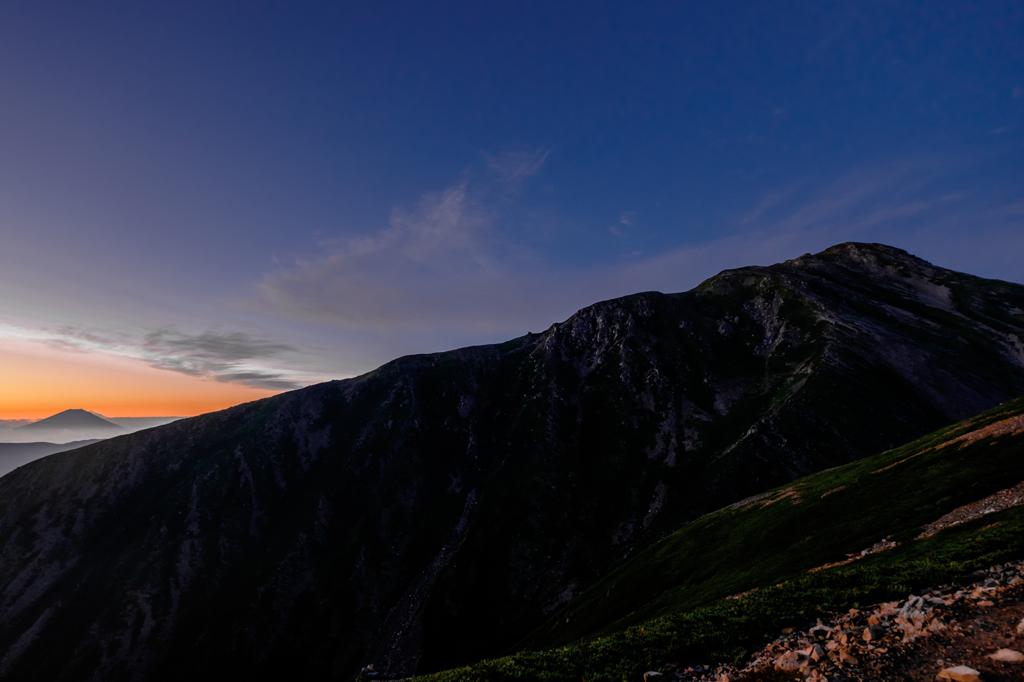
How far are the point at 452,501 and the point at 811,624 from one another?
12648 cm

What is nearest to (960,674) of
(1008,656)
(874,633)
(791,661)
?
(1008,656)

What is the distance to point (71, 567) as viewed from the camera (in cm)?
11569

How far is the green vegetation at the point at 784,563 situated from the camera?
54.3ft

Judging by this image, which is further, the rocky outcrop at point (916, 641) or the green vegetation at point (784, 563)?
the green vegetation at point (784, 563)

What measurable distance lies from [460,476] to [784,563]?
119030 millimetres

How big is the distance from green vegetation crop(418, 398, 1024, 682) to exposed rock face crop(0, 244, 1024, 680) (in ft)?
120

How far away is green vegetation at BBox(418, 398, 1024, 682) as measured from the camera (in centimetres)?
1655

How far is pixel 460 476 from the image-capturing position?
14138 centimetres

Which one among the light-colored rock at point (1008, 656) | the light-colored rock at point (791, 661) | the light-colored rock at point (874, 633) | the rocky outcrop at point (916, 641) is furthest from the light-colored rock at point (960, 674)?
the light-colored rock at point (791, 661)

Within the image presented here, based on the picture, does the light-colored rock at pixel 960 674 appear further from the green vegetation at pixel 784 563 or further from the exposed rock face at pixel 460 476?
the exposed rock face at pixel 460 476

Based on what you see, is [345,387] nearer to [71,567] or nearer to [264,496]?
[264,496]

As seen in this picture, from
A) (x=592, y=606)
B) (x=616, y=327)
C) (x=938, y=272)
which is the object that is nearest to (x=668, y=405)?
(x=616, y=327)

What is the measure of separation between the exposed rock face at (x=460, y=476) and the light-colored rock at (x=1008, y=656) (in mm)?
83925

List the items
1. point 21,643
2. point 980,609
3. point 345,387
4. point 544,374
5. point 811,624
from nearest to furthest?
point 980,609 < point 811,624 < point 21,643 < point 544,374 < point 345,387
